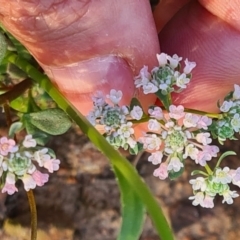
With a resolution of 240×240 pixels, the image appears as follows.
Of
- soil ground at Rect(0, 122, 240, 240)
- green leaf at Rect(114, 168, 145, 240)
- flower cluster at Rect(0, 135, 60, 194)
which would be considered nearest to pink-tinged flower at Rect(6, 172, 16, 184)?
flower cluster at Rect(0, 135, 60, 194)

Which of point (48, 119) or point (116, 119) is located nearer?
point (116, 119)

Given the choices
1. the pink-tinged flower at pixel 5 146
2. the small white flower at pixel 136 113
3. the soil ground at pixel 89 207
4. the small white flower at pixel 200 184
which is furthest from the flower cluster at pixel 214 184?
the soil ground at pixel 89 207

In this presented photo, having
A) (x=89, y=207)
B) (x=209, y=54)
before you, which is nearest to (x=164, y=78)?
(x=209, y=54)

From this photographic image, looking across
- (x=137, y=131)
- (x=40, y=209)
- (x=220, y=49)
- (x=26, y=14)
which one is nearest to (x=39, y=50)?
(x=26, y=14)

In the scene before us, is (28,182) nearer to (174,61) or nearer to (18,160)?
(18,160)

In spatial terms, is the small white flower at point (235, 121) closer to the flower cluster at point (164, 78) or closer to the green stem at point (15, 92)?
the flower cluster at point (164, 78)

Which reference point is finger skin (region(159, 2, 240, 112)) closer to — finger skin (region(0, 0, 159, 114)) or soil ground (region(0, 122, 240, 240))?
finger skin (region(0, 0, 159, 114))
